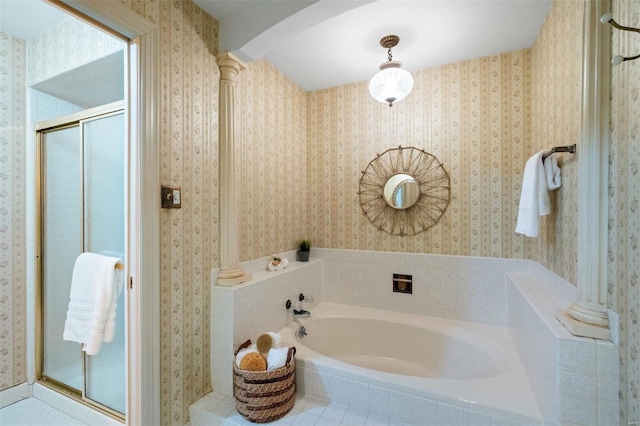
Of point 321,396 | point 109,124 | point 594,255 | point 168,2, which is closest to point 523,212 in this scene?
point 594,255

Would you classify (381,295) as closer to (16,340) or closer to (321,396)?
(321,396)

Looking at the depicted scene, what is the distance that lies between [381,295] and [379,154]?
49.3 inches

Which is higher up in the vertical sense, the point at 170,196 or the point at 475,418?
the point at 170,196

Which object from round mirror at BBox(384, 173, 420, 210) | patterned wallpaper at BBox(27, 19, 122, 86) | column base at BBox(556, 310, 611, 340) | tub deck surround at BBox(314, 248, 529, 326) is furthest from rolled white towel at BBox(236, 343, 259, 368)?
patterned wallpaper at BBox(27, 19, 122, 86)

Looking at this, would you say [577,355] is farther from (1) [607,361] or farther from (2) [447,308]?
(2) [447,308]

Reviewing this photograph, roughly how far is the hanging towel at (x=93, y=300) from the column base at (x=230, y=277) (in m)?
0.60

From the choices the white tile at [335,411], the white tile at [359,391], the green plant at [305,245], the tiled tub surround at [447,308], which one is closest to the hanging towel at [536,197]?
the tiled tub surround at [447,308]

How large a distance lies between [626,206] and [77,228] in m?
2.81

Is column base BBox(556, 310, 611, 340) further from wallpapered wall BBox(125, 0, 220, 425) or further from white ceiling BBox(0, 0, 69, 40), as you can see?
white ceiling BBox(0, 0, 69, 40)

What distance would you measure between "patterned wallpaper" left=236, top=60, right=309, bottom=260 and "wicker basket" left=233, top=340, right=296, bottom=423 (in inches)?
31.8

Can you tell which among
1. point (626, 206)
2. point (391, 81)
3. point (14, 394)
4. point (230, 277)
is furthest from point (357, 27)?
point (14, 394)

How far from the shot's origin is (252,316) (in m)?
1.70

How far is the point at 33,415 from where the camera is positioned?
1.76 m

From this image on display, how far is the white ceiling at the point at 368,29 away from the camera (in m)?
1.52
